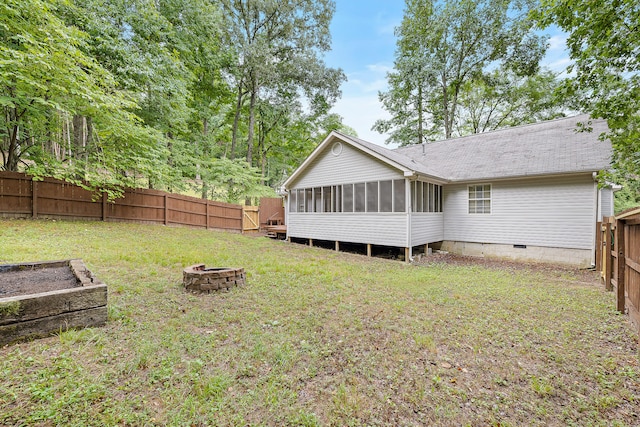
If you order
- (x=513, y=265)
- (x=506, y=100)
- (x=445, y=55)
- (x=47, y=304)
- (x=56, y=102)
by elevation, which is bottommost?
(x=513, y=265)

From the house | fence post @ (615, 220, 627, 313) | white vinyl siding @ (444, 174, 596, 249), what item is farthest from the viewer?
the house

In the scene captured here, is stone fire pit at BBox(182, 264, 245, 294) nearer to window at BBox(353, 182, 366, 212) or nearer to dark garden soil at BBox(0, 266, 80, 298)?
dark garden soil at BBox(0, 266, 80, 298)

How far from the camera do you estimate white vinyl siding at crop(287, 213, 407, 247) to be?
916 centimetres

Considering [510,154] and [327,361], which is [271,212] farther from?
[327,361]

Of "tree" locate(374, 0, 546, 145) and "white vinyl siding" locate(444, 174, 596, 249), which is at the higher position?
"tree" locate(374, 0, 546, 145)

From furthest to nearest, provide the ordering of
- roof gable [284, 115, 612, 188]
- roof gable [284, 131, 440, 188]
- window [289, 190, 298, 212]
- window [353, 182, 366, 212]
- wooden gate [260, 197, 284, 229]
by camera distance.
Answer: wooden gate [260, 197, 284, 229] → window [289, 190, 298, 212] → window [353, 182, 366, 212] → roof gable [284, 131, 440, 188] → roof gable [284, 115, 612, 188]

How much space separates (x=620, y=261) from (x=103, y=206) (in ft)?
50.2

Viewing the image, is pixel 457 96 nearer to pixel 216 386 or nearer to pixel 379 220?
pixel 379 220

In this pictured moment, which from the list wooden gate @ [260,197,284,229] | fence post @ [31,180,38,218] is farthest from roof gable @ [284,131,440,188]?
fence post @ [31,180,38,218]

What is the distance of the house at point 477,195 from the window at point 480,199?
0.03 meters

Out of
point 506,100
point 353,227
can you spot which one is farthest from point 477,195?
point 506,100

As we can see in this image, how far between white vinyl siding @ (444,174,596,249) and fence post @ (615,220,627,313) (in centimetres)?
518

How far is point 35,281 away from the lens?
360 cm

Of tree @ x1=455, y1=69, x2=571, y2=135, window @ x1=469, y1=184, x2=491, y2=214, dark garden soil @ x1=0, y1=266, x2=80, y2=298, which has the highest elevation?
tree @ x1=455, y1=69, x2=571, y2=135
